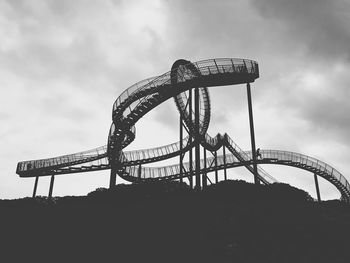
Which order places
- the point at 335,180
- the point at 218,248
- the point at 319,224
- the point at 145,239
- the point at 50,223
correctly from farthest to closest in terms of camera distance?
1. the point at 335,180
2. the point at 50,223
3. the point at 319,224
4. the point at 145,239
5. the point at 218,248

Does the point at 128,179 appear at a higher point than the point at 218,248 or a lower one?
higher

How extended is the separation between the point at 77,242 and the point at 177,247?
3744 mm

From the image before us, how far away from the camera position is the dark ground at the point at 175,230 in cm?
1018

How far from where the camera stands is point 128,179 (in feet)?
82.8

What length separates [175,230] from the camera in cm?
1148

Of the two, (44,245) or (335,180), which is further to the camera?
(335,180)

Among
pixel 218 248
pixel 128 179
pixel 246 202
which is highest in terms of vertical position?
pixel 128 179

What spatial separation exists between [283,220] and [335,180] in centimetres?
1586

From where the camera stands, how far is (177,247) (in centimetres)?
1053

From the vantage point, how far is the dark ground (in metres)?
10.2

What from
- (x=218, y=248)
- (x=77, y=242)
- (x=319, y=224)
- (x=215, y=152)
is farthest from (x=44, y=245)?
(x=215, y=152)

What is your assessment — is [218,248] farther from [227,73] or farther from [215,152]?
[215,152]

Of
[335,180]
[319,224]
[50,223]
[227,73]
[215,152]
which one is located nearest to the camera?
[319,224]

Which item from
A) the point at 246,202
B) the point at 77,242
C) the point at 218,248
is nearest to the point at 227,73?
the point at 246,202
